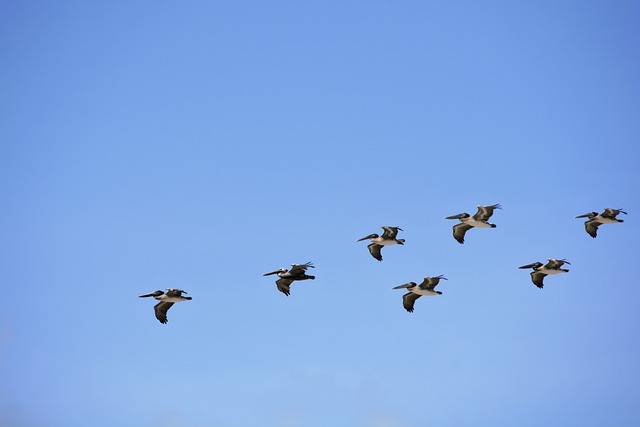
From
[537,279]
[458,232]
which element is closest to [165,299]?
[458,232]

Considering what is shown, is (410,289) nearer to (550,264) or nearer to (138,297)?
(550,264)

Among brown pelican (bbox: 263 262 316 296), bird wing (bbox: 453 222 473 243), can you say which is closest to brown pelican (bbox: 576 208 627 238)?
bird wing (bbox: 453 222 473 243)

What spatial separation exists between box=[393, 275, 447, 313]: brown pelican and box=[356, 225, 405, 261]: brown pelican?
242 centimetres

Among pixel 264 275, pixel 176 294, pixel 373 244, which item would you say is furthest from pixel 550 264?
pixel 176 294

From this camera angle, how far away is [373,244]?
273 ft

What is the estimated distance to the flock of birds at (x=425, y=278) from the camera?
81.1 metres

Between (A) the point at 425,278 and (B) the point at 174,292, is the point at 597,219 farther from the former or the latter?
(B) the point at 174,292

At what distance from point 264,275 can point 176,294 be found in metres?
5.30

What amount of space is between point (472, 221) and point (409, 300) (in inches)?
234

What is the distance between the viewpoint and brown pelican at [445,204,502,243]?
81.9 meters

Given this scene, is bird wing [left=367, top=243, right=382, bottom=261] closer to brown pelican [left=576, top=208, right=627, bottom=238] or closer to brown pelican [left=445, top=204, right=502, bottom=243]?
brown pelican [left=445, top=204, right=502, bottom=243]

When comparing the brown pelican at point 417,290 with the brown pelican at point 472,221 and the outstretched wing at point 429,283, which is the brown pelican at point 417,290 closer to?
the outstretched wing at point 429,283

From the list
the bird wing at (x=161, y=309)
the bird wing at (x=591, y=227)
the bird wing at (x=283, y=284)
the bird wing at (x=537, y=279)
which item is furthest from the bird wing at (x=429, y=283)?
the bird wing at (x=161, y=309)

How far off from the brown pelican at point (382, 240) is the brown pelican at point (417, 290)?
2.42 m
